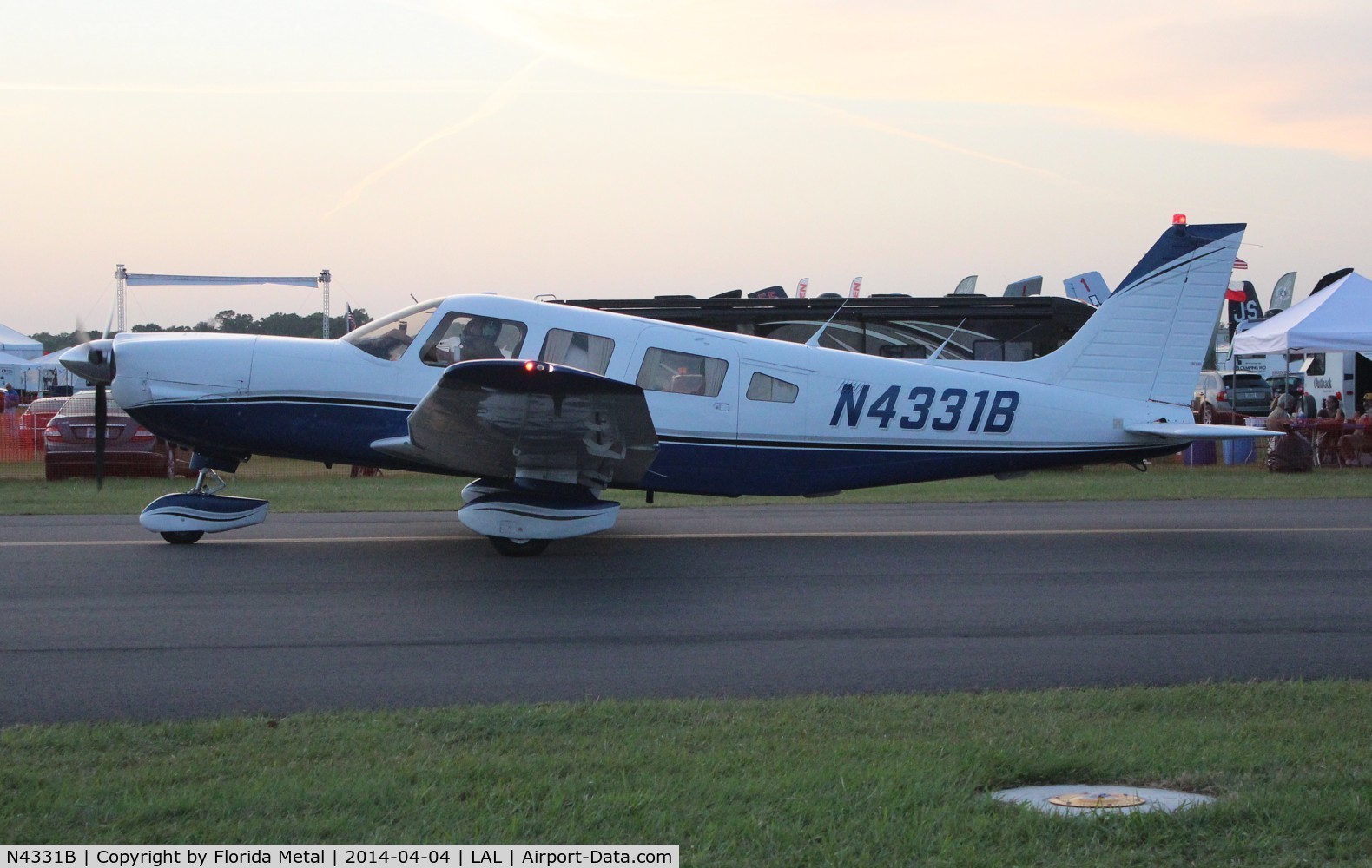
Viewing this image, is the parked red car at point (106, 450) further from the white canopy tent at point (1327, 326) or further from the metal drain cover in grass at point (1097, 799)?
the white canopy tent at point (1327, 326)

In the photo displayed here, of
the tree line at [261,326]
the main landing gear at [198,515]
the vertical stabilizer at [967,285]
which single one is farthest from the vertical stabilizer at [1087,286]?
the main landing gear at [198,515]

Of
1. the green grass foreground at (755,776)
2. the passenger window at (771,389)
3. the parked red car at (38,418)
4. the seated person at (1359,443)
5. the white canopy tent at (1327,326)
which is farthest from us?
the parked red car at (38,418)

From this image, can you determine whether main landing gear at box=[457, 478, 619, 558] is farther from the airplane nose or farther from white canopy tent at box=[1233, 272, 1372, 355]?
white canopy tent at box=[1233, 272, 1372, 355]

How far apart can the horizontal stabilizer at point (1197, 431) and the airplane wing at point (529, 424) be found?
449 cm

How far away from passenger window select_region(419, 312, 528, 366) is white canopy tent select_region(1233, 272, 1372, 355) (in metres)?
16.5

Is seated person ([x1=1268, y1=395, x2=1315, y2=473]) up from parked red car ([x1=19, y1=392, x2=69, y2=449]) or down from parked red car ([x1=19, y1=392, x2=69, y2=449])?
up

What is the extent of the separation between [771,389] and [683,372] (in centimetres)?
79

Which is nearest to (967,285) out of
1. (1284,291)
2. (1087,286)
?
(1087,286)

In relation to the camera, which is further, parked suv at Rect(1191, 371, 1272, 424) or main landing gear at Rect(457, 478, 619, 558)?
parked suv at Rect(1191, 371, 1272, 424)

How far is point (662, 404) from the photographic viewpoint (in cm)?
972

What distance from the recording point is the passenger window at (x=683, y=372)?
9.71 m

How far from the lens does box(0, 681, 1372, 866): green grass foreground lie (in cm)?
337

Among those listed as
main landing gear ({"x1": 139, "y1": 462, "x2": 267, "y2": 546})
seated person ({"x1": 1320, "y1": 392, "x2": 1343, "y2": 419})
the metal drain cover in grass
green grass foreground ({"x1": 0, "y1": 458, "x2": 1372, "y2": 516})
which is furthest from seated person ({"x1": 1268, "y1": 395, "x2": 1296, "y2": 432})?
the metal drain cover in grass

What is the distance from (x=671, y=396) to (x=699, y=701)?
5.02 metres
